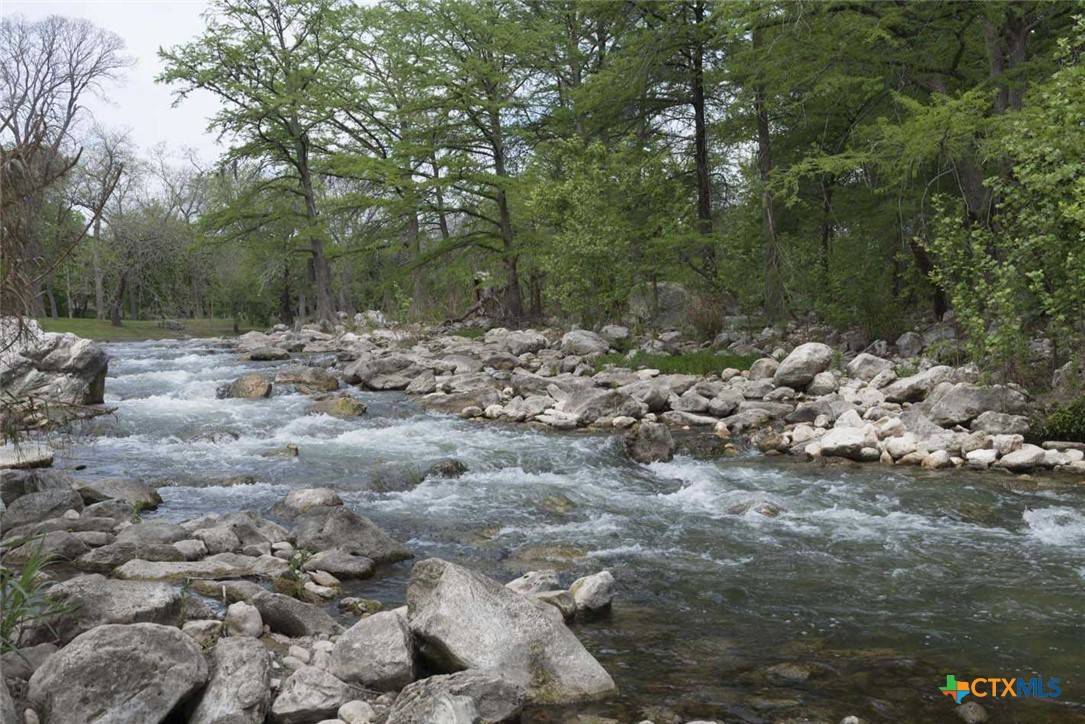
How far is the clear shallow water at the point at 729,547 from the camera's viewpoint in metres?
4.25

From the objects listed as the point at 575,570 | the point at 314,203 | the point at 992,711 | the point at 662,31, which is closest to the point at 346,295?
the point at 314,203

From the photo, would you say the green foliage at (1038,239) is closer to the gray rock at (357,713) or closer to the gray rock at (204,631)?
the gray rock at (357,713)

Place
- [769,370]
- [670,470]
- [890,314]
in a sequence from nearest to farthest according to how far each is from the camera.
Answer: [670,470] → [769,370] → [890,314]

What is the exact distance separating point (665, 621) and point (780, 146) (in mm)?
15969

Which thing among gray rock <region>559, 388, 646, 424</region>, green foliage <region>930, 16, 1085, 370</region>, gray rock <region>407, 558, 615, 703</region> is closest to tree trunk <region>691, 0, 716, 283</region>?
gray rock <region>559, 388, 646, 424</region>

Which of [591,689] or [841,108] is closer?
[591,689]

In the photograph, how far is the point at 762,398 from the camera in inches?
508

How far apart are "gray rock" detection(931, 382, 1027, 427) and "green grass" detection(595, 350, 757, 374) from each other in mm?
5050

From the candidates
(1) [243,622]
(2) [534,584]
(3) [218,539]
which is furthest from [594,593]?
(3) [218,539]

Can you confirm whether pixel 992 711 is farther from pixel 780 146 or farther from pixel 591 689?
pixel 780 146

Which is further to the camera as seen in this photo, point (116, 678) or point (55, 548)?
point (55, 548)

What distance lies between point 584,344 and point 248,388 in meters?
7.09

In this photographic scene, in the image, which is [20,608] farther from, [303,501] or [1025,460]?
[1025,460]

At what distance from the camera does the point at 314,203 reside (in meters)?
29.7
